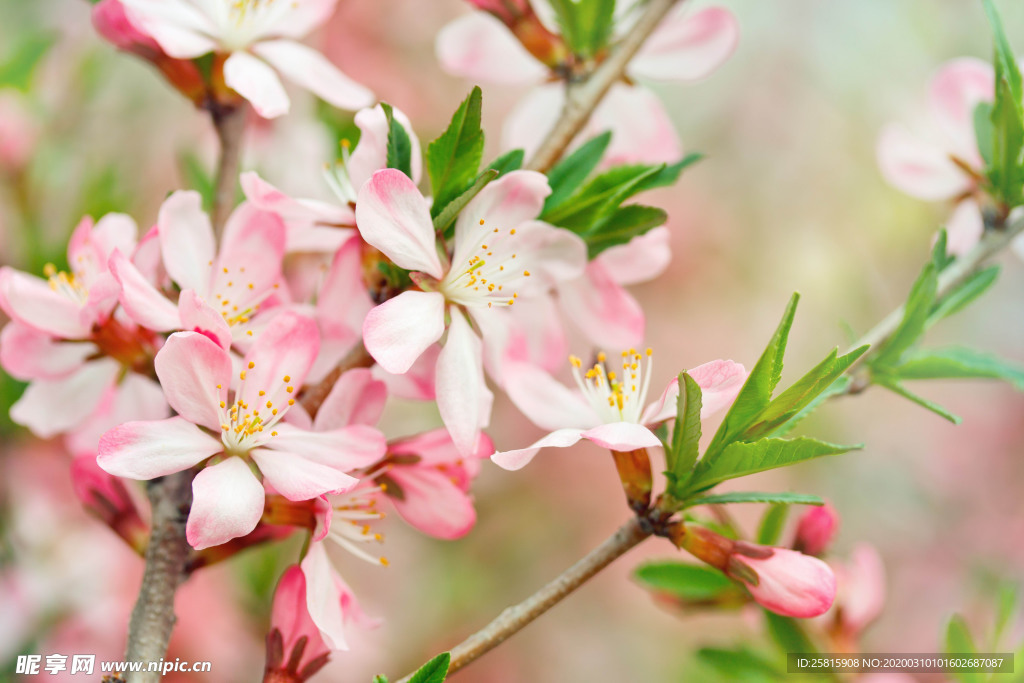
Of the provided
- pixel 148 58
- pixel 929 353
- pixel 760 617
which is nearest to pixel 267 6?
pixel 148 58

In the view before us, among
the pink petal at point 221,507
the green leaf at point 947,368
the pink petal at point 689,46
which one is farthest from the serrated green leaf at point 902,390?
the pink petal at point 221,507

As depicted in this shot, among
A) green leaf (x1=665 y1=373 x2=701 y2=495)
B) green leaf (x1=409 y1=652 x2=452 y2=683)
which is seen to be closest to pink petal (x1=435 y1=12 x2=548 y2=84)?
green leaf (x1=665 y1=373 x2=701 y2=495)

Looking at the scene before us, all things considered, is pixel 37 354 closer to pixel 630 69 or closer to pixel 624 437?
pixel 624 437

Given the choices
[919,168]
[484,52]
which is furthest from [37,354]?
[919,168]

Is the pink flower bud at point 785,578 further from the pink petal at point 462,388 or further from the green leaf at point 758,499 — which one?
the pink petal at point 462,388

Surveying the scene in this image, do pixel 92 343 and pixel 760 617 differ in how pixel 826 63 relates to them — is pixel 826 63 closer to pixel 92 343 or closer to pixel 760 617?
pixel 760 617
